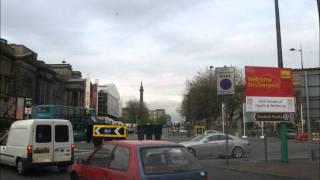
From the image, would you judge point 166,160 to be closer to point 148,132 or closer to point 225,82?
point 225,82

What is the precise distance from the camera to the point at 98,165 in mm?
10320

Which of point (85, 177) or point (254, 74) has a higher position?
point (254, 74)

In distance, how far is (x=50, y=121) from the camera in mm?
18719

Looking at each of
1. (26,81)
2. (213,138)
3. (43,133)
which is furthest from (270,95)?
(26,81)

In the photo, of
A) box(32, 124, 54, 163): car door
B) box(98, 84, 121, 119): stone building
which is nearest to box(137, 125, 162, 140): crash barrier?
box(32, 124, 54, 163): car door

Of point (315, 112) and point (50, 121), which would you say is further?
point (50, 121)

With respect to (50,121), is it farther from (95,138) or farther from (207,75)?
(207,75)

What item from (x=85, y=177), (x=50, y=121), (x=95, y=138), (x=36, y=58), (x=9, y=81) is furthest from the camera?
(x=36, y=58)

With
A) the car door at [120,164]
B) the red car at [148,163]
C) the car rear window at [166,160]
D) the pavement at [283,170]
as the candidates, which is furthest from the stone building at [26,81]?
the car rear window at [166,160]

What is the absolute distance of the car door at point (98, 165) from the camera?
9.98 meters

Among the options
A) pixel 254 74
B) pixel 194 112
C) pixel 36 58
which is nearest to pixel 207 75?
pixel 194 112

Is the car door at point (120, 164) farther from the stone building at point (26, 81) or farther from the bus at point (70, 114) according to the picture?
the stone building at point (26, 81)

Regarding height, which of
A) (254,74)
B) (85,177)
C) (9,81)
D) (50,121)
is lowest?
(85,177)

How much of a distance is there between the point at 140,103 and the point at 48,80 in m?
61.4
